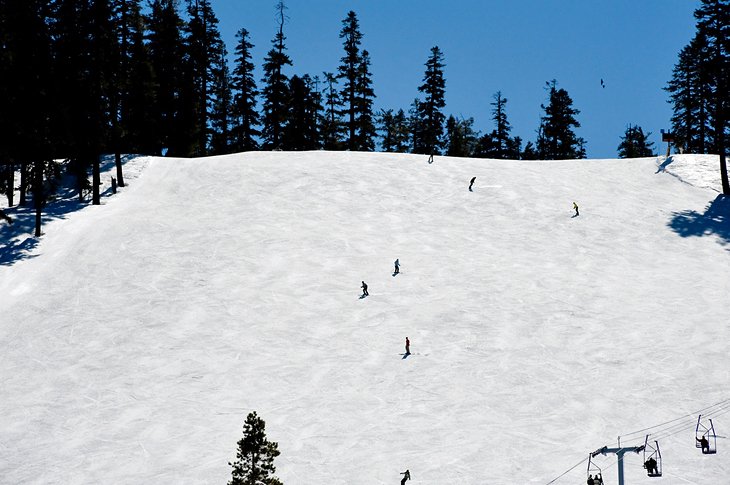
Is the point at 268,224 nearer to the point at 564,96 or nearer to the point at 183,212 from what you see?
the point at 183,212

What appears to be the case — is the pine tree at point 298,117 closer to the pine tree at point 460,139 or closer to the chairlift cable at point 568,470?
the pine tree at point 460,139

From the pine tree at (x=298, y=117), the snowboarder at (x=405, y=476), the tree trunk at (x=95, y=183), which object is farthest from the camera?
the pine tree at (x=298, y=117)

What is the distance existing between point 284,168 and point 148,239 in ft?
49.2

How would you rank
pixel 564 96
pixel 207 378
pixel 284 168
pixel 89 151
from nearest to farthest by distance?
pixel 207 378, pixel 89 151, pixel 284 168, pixel 564 96

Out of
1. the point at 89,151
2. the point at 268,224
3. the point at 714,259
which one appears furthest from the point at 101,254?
the point at 714,259

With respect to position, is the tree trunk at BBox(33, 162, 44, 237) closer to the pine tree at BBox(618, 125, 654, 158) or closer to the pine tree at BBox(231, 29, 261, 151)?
the pine tree at BBox(231, 29, 261, 151)

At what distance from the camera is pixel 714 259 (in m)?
33.4

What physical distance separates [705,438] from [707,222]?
2316 cm

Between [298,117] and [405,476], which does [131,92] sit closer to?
[298,117]

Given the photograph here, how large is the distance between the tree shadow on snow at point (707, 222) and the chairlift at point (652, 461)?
70.7ft

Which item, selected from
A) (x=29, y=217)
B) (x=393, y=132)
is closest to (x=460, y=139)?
(x=393, y=132)

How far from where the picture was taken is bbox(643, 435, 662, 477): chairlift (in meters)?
16.4

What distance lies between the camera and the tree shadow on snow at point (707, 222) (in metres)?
36.8

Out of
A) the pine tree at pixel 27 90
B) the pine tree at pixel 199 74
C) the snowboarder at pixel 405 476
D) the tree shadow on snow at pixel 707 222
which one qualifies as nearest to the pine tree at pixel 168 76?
the pine tree at pixel 199 74
